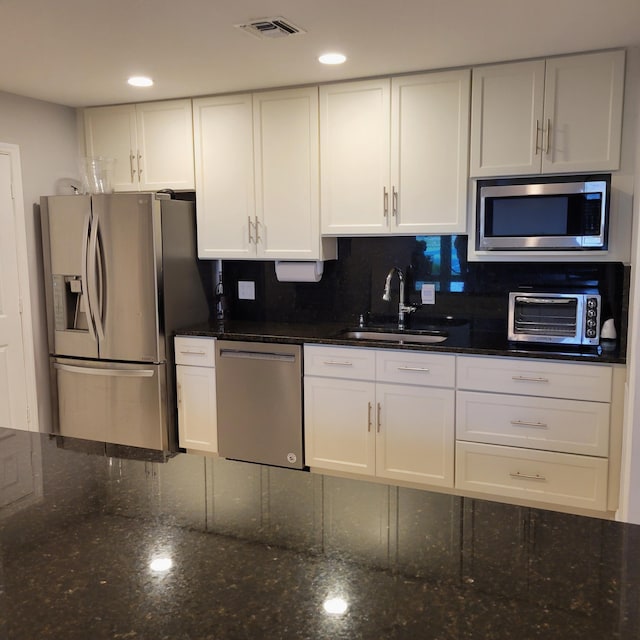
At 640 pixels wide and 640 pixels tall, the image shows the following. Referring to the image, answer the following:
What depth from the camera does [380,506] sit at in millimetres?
1220

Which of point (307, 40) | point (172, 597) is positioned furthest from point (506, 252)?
point (172, 597)

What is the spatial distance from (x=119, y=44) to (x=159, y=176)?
4.15 feet

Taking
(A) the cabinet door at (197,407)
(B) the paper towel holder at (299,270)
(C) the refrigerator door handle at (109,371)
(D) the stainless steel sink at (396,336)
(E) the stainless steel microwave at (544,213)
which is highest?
(E) the stainless steel microwave at (544,213)

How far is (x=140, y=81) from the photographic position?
348cm

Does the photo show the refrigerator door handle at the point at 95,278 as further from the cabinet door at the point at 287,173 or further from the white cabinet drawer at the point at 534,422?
the white cabinet drawer at the point at 534,422

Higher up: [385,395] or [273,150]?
[273,150]

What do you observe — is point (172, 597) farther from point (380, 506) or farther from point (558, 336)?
point (558, 336)

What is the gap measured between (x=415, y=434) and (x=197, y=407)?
4.50 feet

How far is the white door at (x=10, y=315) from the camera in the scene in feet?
12.3

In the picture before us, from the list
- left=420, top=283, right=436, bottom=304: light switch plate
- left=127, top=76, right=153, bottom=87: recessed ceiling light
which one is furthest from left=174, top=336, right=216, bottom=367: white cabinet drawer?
left=127, top=76, right=153, bottom=87: recessed ceiling light

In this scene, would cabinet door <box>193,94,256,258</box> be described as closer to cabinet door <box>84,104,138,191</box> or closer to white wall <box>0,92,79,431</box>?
cabinet door <box>84,104,138,191</box>

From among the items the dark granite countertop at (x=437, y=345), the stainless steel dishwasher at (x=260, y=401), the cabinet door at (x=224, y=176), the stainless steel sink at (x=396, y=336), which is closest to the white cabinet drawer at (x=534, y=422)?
the dark granite countertop at (x=437, y=345)

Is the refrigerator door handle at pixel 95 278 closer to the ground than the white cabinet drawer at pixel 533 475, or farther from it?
farther from it

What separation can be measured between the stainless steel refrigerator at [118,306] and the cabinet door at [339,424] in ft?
3.08
